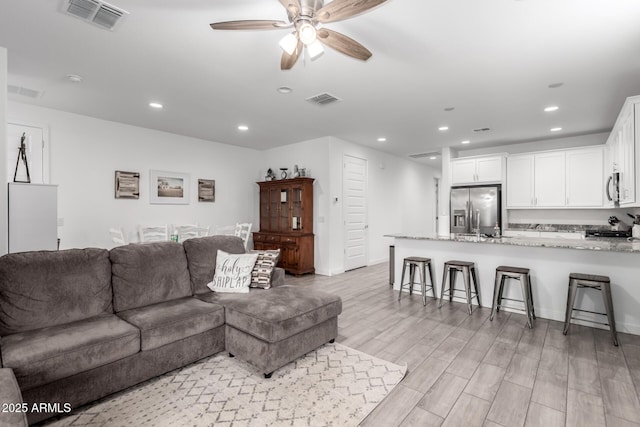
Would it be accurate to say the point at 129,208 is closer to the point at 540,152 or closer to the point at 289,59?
the point at 289,59

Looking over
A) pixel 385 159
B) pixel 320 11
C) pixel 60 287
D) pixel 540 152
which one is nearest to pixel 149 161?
pixel 60 287

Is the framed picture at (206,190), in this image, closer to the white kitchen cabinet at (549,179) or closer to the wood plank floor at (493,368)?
the wood plank floor at (493,368)

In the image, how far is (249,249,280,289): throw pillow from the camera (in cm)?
313

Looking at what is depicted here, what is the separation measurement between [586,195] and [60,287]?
293 inches

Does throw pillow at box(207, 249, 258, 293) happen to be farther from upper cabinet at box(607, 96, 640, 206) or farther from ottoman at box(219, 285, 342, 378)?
upper cabinet at box(607, 96, 640, 206)

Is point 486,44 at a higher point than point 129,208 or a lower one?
higher

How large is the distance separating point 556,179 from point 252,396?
6.33 m

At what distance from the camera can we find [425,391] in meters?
2.15

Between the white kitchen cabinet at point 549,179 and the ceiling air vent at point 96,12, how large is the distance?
6.68 meters

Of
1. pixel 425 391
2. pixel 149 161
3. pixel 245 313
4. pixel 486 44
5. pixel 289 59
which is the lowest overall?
pixel 425 391

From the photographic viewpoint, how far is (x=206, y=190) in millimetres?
6223

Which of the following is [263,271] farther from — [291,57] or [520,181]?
[520,181]

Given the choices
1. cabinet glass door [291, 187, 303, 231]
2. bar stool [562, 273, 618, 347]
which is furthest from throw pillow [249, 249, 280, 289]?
bar stool [562, 273, 618, 347]

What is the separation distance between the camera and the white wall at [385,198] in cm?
607
